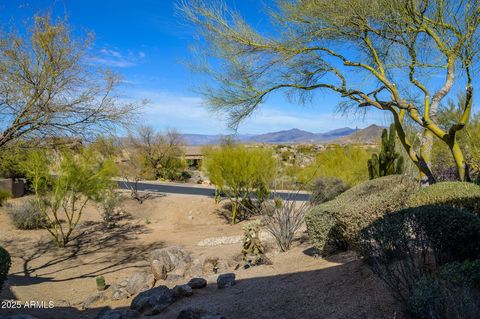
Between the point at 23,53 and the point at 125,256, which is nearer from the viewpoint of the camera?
the point at 23,53

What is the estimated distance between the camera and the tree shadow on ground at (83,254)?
1257 cm

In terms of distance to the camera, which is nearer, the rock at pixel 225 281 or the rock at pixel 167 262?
the rock at pixel 225 281

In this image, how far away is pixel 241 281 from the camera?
24.7 ft

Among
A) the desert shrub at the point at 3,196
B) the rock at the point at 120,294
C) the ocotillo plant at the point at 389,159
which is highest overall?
the ocotillo plant at the point at 389,159

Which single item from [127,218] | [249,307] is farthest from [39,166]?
[249,307]

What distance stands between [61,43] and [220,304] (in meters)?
5.38

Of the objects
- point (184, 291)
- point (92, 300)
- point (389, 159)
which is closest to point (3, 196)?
point (92, 300)

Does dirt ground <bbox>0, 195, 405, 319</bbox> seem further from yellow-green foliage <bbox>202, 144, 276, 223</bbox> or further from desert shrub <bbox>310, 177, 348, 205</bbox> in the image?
desert shrub <bbox>310, 177, 348, 205</bbox>

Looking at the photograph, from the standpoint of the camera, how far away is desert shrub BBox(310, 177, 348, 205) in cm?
1513

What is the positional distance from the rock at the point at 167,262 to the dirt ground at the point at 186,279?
4.36 ft

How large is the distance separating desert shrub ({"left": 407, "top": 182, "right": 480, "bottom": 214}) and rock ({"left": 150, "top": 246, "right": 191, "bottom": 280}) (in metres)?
5.97

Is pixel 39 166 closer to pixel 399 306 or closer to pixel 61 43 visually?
pixel 61 43

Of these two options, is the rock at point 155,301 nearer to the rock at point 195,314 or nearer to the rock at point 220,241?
the rock at point 195,314

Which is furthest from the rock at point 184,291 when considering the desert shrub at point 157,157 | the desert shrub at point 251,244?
the desert shrub at point 157,157
